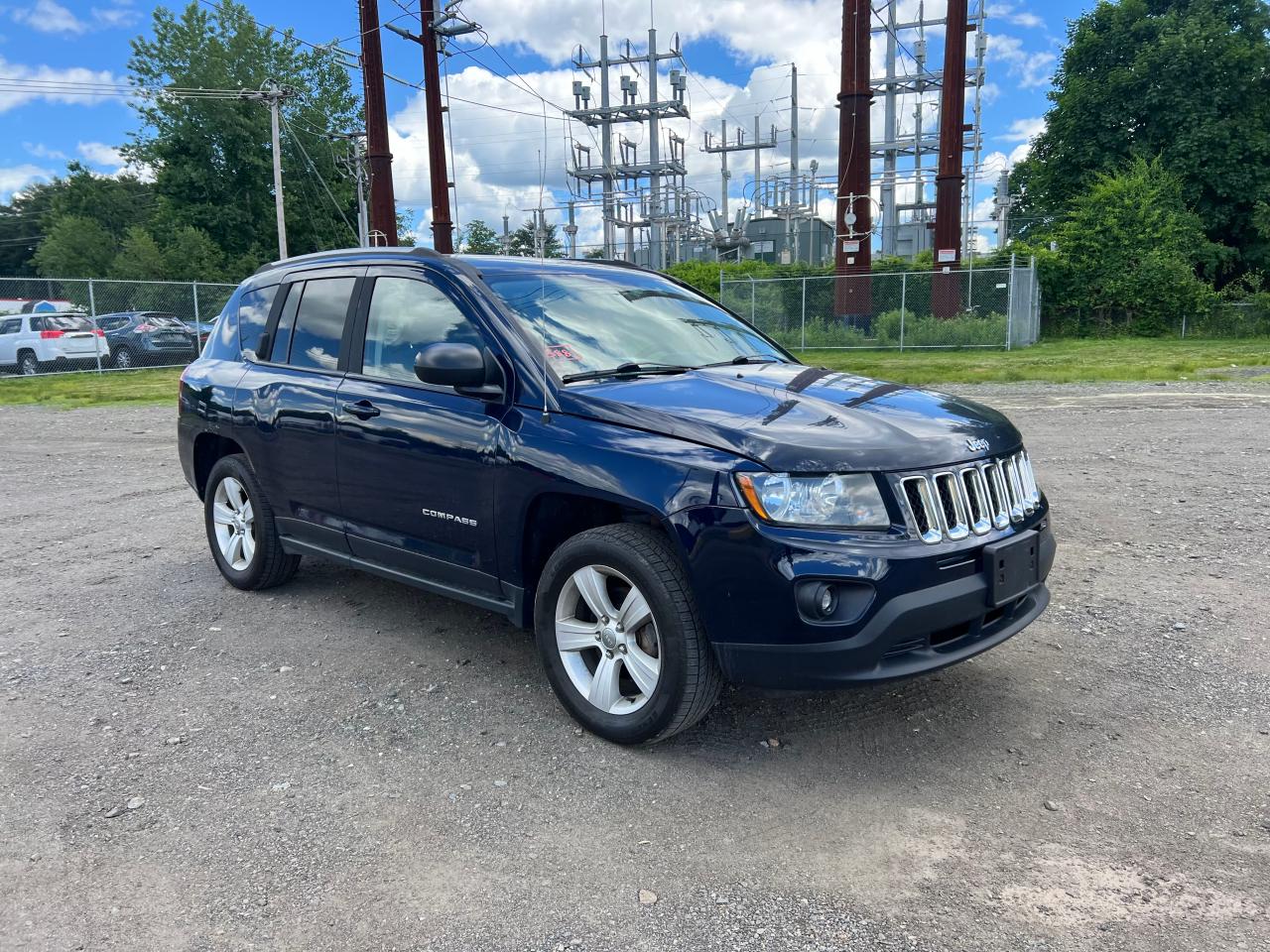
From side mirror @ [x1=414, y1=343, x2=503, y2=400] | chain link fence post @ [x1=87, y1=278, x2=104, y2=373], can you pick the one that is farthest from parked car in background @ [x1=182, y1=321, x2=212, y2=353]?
side mirror @ [x1=414, y1=343, x2=503, y2=400]

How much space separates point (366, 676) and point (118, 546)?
11.3 feet

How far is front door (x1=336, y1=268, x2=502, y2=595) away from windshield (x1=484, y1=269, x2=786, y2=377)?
11.7 inches

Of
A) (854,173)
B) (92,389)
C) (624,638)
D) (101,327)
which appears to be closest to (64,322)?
(101,327)

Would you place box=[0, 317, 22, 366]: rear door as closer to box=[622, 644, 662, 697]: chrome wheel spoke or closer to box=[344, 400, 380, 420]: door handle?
box=[344, 400, 380, 420]: door handle

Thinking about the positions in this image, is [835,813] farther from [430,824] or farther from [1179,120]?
[1179,120]

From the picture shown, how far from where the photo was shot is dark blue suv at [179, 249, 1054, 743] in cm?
310

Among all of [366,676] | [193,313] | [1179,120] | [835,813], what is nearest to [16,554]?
[366,676]

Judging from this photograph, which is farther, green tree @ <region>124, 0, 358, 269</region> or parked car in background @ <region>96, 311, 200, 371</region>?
green tree @ <region>124, 0, 358, 269</region>

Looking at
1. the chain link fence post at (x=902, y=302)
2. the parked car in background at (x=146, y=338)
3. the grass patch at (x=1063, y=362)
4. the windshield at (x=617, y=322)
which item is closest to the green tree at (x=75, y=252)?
the parked car in background at (x=146, y=338)

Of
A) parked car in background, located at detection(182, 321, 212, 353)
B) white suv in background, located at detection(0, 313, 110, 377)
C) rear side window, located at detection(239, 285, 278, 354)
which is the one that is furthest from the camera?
parked car in background, located at detection(182, 321, 212, 353)

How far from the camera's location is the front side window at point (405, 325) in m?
4.19

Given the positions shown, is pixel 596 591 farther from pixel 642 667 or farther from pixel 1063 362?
pixel 1063 362

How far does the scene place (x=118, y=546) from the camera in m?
6.66

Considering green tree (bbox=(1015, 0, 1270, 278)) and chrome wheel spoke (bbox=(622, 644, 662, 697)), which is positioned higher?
green tree (bbox=(1015, 0, 1270, 278))
